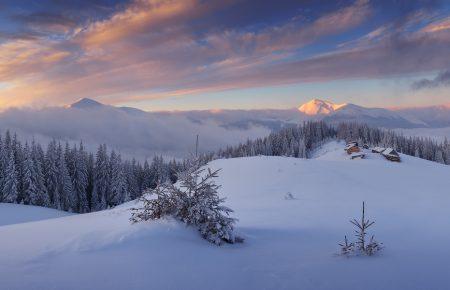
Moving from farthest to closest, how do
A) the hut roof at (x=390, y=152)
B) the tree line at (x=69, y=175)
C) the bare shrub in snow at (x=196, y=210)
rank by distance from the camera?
the hut roof at (x=390, y=152)
the tree line at (x=69, y=175)
the bare shrub in snow at (x=196, y=210)

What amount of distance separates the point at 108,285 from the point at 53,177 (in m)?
76.5

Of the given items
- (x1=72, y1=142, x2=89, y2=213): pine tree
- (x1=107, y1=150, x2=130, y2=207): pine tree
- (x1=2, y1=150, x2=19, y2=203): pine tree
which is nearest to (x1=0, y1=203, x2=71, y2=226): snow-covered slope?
(x1=2, y1=150, x2=19, y2=203): pine tree

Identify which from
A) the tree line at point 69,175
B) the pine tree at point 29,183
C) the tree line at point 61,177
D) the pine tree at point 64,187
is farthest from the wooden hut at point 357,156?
the pine tree at point 29,183

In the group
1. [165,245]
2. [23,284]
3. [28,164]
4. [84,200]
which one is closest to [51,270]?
[23,284]

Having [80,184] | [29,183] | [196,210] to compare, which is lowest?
[80,184]

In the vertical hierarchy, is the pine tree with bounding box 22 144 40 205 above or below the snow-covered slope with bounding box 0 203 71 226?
above

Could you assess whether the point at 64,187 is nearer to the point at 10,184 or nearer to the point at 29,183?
the point at 29,183

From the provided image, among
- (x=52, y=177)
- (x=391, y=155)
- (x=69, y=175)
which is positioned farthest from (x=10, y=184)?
(x=391, y=155)

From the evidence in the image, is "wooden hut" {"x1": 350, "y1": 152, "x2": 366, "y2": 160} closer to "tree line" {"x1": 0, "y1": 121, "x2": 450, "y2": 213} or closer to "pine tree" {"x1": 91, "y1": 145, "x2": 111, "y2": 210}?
"tree line" {"x1": 0, "y1": 121, "x2": 450, "y2": 213}

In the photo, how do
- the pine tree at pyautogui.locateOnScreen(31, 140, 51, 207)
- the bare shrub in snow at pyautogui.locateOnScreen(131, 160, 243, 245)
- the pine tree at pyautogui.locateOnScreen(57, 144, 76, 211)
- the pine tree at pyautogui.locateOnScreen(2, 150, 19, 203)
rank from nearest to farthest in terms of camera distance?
→ the bare shrub in snow at pyautogui.locateOnScreen(131, 160, 243, 245), the pine tree at pyautogui.locateOnScreen(2, 150, 19, 203), the pine tree at pyautogui.locateOnScreen(31, 140, 51, 207), the pine tree at pyautogui.locateOnScreen(57, 144, 76, 211)

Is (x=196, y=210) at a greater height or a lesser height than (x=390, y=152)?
lesser

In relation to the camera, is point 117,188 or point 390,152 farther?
point 390,152

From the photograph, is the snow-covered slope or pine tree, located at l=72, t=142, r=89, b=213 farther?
pine tree, located at l=72, t=142, r=89, b=213

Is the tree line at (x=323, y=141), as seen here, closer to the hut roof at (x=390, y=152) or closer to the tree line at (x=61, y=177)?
the hut roof at (x=390, y=152)
